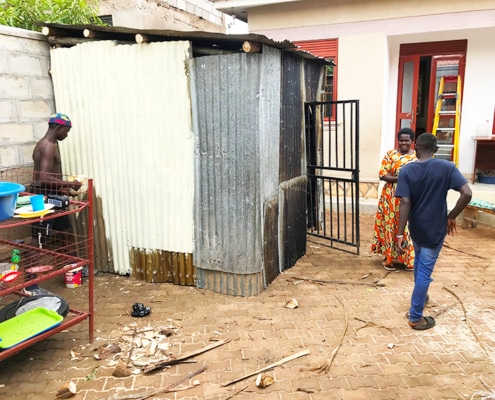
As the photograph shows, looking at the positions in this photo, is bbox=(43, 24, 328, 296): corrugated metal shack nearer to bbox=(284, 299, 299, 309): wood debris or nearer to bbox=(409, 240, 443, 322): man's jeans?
bbox=(284, 299, 299, 309): wood debris

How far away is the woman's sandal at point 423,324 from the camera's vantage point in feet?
13.0

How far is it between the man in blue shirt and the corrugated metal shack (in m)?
1.51

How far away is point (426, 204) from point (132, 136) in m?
3.28

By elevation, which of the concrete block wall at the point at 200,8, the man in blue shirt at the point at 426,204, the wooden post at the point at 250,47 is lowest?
the man in blue shirt at the point at 426,204

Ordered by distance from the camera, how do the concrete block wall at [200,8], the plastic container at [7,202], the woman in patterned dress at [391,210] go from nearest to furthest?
the plastic container at [7,202] → the woman in patterned dress at [391,210] → the concrete block wall at [200,8]

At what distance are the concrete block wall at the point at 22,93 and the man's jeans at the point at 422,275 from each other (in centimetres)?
454

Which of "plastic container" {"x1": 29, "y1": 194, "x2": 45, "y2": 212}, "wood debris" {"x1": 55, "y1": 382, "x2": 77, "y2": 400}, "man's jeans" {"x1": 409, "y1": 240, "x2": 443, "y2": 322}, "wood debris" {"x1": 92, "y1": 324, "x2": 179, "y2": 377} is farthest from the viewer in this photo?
"man's jeans" {"x1": 409, "y1": 240, "x2": 443, "y2": 322}

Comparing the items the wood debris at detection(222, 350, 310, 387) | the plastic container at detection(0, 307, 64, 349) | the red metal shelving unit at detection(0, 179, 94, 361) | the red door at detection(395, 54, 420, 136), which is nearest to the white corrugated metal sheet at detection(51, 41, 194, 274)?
the red metal shelving unit at detection(0, 179, 94, 361)

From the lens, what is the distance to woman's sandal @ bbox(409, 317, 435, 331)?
13.0 feet

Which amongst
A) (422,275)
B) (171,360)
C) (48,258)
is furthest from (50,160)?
(422,275)

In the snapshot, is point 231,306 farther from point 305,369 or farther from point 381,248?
point 381,248

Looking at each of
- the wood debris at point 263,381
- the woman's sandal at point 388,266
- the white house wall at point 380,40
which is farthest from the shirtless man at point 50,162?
the white house wall at point 380,40

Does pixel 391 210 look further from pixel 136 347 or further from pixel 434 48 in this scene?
pixel 434 48

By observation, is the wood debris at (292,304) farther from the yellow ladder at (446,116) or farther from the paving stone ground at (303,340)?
the yellow ladder at (446,116)
